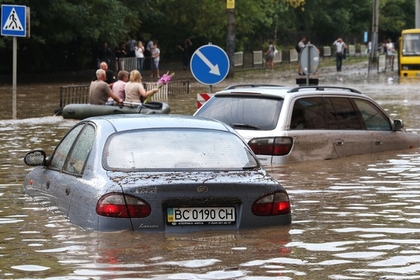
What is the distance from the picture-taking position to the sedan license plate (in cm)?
905

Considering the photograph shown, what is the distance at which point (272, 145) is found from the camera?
15.2 metres

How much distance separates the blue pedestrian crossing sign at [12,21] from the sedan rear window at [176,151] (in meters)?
23.4

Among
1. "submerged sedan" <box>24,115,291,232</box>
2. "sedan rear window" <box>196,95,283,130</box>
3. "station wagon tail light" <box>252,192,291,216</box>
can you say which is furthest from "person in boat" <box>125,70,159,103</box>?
"station wagon tail light" <box>252,192,291,216</box>

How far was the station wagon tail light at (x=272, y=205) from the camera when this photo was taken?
30.3 ft

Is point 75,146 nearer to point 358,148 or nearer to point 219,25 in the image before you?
point 358,148

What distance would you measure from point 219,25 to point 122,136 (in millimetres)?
55387

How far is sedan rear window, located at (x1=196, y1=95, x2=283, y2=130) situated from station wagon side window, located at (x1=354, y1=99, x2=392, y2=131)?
6.00 ft

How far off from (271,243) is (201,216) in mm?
606

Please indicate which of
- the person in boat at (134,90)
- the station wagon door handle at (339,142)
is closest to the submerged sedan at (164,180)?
the station wagon door handle at (339,142)

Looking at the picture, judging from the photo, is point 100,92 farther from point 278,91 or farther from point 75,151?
point 75,151

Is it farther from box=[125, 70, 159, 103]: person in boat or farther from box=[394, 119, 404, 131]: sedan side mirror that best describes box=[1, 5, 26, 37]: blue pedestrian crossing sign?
box=[394, 119, 404, 131]: sedan side mirror

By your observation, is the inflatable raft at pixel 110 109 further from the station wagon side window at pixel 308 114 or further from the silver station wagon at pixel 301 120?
the station wagon side window at pixel 308 114

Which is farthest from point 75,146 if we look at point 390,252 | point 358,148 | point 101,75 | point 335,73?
point 335,73

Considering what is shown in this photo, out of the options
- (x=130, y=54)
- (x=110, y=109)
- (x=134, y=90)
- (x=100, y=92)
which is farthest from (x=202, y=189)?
(x=130, y=54)
